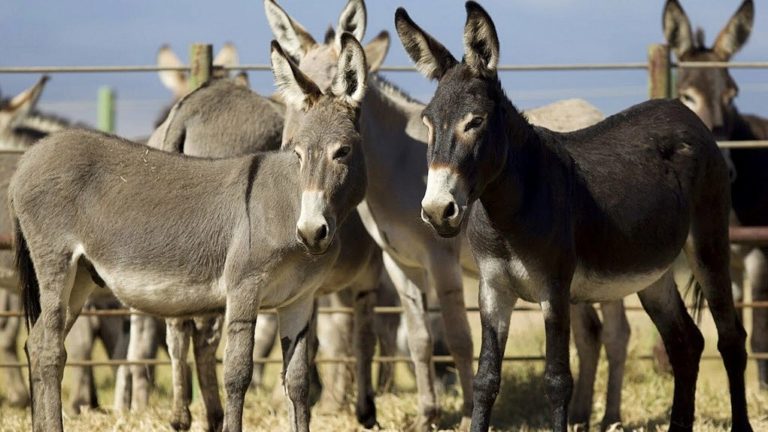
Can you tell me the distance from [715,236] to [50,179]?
2991 millimetres

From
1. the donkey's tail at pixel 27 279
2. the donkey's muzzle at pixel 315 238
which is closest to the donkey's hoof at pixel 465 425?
the donkey's muzzle at pixel 315 238

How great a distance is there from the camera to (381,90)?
686 centimetres

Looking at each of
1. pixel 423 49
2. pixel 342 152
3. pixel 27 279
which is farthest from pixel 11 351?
pixel 423 49

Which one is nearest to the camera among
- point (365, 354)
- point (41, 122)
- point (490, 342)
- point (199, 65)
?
point (490, 342)

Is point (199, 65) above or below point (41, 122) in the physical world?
above

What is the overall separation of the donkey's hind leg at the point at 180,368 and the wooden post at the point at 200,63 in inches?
73.0

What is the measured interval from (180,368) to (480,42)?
2691 millimetres

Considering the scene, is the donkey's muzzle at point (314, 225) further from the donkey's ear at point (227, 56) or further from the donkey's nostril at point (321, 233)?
the donkey's ear at point (227, 56)

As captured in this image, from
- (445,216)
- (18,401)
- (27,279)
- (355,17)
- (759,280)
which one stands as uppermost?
(355,17)

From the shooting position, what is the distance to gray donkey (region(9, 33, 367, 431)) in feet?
17.0

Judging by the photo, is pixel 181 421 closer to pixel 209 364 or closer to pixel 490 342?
pixel 209 364

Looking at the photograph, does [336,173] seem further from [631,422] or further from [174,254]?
[631,422]

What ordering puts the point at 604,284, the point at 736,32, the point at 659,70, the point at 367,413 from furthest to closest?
the point at 736,32 → the point at 659,70 → the point at 367,413 → the point at 604,284

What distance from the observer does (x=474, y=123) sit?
14.8ft
